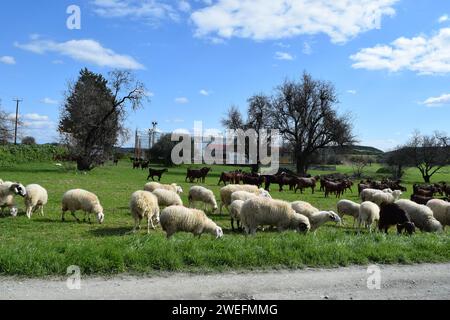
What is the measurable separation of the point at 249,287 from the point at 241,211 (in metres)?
6.28


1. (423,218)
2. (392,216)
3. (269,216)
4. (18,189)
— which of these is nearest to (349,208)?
(392,216)

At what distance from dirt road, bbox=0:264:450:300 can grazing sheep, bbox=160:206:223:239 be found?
3.99 meters

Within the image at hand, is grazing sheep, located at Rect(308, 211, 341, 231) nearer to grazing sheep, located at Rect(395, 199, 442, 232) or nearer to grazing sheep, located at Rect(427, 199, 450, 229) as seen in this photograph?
grazing sheep, located at Rect(395, 199, 442, 232)

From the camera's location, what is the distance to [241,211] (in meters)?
12.3

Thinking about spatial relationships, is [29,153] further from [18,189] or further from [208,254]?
[208,254]

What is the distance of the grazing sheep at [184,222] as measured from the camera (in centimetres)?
1051

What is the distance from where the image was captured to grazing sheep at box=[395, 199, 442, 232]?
1382 cm

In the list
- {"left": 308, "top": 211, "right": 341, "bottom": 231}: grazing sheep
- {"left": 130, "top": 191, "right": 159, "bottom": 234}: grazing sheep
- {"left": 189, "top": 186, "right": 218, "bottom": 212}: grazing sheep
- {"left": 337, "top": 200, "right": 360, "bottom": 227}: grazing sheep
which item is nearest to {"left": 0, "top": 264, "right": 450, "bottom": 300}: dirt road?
{"left": 130, "top": 191, "right": 159, "bottom": 234}: grazing sheep

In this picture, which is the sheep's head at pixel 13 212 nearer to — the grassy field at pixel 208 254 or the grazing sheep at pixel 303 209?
the grassy field at pixel 208 254

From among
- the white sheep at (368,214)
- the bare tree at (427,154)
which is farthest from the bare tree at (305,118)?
the white sheep at (368,214)
